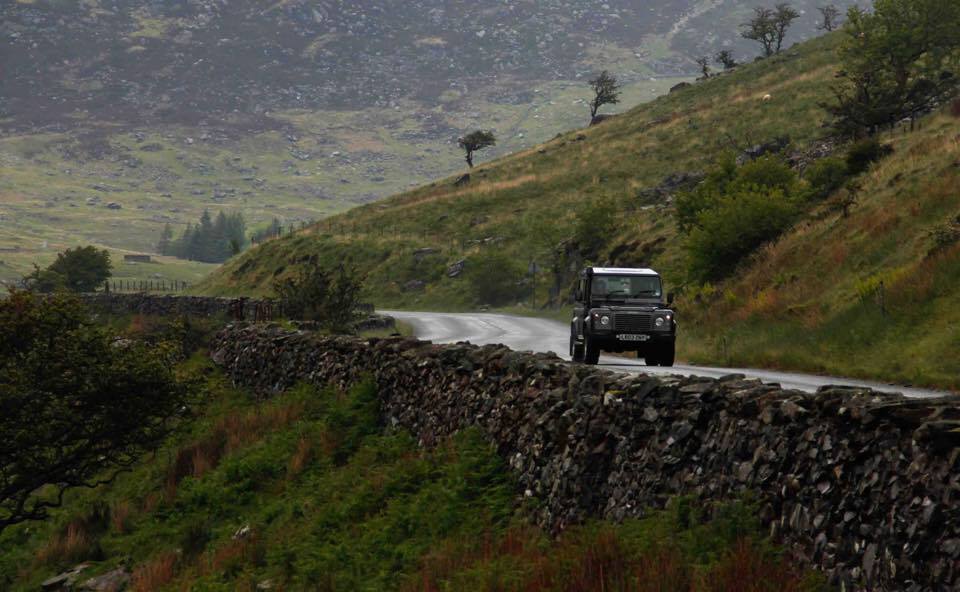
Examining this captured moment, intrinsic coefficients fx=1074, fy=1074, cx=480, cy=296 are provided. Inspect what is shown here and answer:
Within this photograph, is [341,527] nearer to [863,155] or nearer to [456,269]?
[863,155]

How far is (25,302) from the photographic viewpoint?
27.4 meters

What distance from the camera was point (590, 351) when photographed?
24062mm

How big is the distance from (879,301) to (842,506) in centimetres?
1837

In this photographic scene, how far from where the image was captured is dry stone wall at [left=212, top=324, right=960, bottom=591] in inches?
275

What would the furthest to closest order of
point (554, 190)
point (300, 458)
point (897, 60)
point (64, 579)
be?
point (554, 190), point (897, 60), point (64, 579), point (300, 458)

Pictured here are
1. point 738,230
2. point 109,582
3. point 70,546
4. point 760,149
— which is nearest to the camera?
point 109,582

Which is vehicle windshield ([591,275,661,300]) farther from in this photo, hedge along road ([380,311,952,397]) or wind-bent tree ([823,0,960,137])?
wind-bent tree ([823,0,960,137])

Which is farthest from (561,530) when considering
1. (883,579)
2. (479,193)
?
(479,193)

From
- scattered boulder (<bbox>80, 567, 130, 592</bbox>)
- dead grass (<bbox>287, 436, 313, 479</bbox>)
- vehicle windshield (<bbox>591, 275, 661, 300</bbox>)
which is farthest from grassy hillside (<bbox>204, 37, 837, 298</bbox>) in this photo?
scattered boulder (<bbox>80, 567, 130, 592</bbox>)

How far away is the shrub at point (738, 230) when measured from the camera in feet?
133

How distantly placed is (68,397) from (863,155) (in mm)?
33613

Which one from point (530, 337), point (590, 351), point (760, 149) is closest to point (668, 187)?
point (760, 149)

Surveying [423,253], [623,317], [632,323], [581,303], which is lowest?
[632,323]

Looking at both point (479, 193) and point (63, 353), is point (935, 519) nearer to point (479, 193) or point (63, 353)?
point (63, 353)
